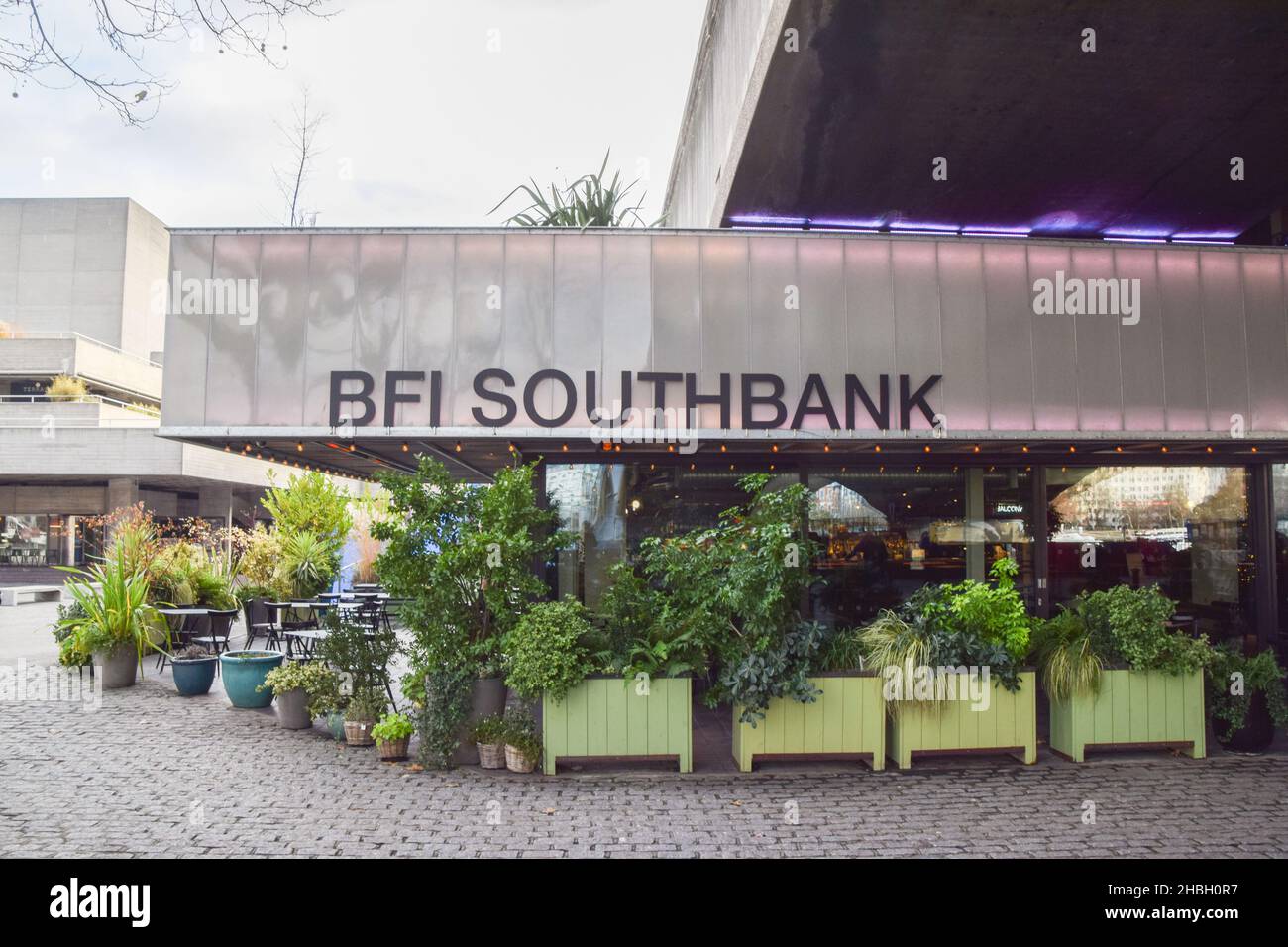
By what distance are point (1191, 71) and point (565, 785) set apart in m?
8.34

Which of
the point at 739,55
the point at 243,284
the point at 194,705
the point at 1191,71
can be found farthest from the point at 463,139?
the point at 1191,71

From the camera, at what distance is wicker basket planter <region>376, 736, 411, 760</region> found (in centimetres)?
760

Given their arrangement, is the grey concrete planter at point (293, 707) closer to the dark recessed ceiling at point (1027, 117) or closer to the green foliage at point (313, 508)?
the dark recessed ceiling at point (1027, 117)

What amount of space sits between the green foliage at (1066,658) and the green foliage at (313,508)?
51.4 ft

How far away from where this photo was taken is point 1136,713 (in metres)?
7.63

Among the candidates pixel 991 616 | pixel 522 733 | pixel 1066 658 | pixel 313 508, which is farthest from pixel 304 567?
pixel 1066 658

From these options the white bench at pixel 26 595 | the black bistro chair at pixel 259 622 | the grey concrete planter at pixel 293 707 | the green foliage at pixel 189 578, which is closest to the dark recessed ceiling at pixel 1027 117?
the grey concrete planter at pixel 293 707

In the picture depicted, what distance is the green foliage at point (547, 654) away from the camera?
707 cm

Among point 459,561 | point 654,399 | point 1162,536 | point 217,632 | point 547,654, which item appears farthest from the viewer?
point 217,632

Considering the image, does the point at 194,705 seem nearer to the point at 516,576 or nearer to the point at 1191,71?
the point at 516,576

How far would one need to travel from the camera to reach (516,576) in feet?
25.1

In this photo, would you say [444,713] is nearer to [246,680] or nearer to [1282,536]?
[246,680]

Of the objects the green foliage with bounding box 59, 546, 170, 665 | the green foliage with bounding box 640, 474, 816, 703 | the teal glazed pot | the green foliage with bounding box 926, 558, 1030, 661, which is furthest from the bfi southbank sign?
the green foliage with bounding box 59, 546, 170, 665

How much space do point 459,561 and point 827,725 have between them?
11.3 feet
